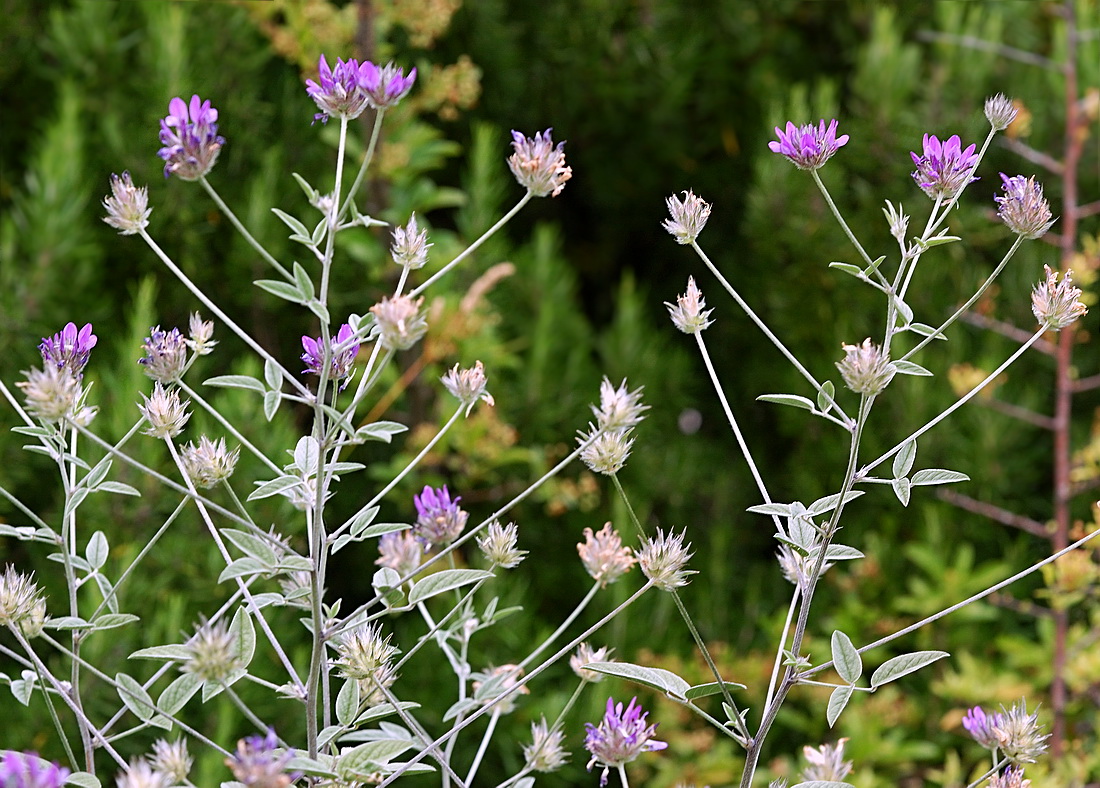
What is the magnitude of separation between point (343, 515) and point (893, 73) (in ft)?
3.54

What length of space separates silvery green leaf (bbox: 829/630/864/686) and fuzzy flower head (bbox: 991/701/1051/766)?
8cm

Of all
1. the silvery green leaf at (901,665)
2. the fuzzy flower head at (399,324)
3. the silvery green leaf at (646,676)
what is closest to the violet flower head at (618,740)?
the silvery green leaf at (646,676)

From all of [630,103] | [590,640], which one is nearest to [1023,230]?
[590,640]

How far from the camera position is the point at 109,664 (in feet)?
3.92

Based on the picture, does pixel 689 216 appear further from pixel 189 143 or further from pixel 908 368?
pixel 189 143

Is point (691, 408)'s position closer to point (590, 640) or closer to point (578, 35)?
point (590, 640)

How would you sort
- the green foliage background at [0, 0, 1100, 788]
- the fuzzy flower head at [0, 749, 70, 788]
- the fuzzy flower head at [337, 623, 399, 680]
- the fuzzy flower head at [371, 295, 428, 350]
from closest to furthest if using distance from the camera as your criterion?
the fuzzy flower head at [0, 749, 70, 788] → the fuzzy flower head at [371, 295, 428, 350] → the fuzzy flower head at [337, 623, 399, 680] → the green foliage background at [0, 0, 1100, 788]

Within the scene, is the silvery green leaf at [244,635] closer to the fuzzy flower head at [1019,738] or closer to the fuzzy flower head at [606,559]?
the fuzzy flower head at [606,559]

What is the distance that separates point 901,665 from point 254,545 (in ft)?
1.08

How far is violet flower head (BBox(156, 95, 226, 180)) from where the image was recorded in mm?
491

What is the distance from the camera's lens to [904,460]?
0.57 metres

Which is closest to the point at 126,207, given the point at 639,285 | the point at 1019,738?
the point at 1019,738

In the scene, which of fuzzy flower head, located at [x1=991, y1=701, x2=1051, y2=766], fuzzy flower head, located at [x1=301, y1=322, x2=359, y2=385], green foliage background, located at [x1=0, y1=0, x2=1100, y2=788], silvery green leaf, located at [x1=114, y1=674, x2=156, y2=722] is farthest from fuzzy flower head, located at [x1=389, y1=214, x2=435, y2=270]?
green foliage background, located at [x1=0, y1=0, x2=1100, y2=788]

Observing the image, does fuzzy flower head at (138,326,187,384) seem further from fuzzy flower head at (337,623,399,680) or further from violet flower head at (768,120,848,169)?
violet flower head at (768,120,848,169)
